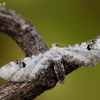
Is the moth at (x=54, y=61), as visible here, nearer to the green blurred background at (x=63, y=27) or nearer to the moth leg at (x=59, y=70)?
the moth leg at (x=59, y=70)

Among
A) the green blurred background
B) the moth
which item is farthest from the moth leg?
the green blurred background

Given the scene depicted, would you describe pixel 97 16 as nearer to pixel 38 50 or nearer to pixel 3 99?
pixel 38 50

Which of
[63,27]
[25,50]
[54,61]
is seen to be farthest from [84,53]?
[63,27]

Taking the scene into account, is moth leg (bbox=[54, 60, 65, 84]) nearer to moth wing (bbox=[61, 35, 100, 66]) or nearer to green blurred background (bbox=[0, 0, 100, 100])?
moth wing (bbox=[61, 35, 100, 66])

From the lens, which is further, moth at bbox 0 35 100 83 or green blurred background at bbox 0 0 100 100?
green blurred background at bbox 0 0 100 100

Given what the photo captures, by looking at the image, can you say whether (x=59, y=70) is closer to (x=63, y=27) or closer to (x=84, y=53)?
(x=84, y=53)

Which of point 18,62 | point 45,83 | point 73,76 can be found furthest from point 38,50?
point 73,76
